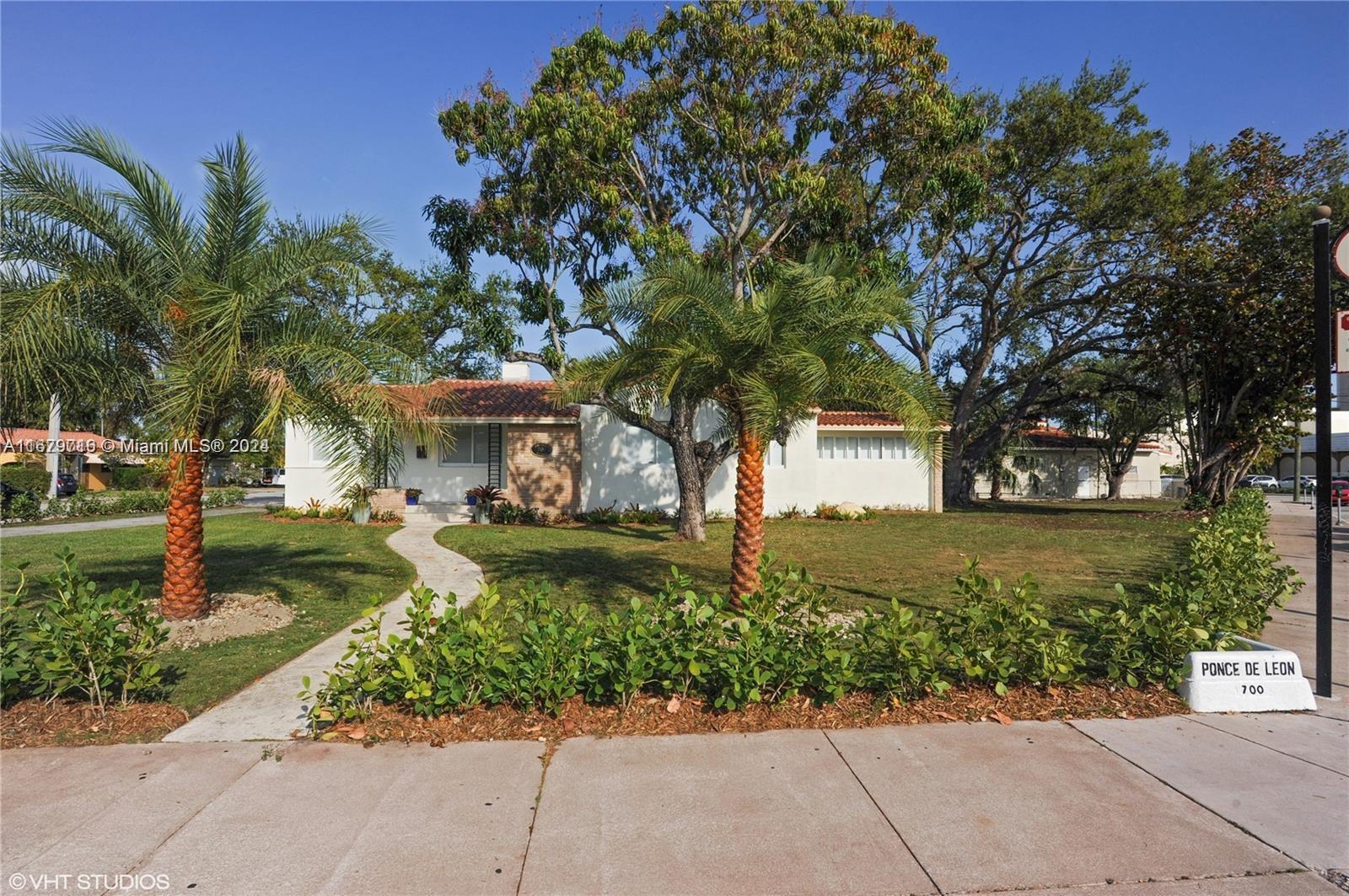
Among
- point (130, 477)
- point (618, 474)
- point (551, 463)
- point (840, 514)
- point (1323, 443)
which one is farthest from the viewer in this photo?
point (130, 477)

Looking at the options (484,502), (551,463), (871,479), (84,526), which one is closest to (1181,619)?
(484,502)

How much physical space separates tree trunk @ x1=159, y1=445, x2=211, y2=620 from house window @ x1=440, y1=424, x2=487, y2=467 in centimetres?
1299

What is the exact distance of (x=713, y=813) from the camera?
3.67 meters

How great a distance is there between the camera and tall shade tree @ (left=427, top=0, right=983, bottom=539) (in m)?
13.9

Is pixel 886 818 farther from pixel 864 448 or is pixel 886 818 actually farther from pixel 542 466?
pixel 864 448

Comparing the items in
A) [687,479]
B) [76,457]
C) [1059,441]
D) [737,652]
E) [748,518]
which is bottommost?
[737,652]

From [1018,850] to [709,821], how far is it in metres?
1.37

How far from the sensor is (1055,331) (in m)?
28.0

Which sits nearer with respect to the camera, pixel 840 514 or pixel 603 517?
pixel 603 517

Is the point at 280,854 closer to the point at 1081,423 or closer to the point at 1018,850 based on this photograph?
the point at 1018,850

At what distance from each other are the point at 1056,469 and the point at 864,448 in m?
24.2

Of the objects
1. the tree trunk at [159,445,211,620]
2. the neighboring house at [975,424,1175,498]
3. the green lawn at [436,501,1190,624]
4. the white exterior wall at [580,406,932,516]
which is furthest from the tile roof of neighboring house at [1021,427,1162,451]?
the tree trunk at [159,445,211,620]

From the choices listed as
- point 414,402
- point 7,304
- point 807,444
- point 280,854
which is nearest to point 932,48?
point 807,444

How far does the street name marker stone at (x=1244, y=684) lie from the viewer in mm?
5117
